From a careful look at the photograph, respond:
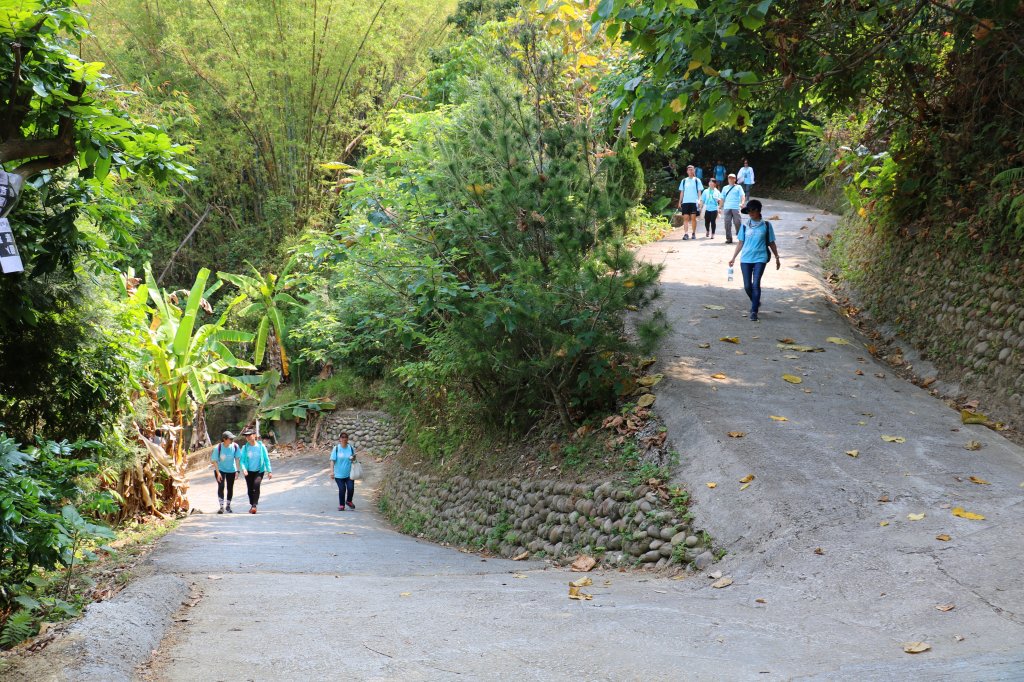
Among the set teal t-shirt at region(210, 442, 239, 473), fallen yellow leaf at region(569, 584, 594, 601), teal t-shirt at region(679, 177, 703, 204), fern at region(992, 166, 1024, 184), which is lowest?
teal t-shirt at region(210, 442, 239, 473)

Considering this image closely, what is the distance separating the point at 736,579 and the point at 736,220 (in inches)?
514

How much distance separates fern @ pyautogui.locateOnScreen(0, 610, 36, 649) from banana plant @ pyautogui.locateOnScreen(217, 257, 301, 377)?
57.8ft

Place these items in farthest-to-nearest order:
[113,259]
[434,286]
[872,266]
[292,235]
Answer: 1. [292,235]
2. [872,266]
3. [434,286]
4. [113,259]

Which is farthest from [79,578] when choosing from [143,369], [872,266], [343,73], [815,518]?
[343,73]

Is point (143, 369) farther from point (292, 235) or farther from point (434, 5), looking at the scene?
point (434, 5)

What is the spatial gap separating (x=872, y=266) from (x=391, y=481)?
368 inches

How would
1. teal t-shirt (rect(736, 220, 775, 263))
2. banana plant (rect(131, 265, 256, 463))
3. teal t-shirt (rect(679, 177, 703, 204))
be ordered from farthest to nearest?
teal t-shirt (rect(679, 177, 703, 204)) → banana plant (rect(131, 265, 256, 463)) → teal t-shirt (rect(736, 220, 775, 263))

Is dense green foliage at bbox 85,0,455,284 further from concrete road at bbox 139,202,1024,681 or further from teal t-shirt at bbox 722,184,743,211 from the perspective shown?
concrete road at bbox 139,202,1024,681

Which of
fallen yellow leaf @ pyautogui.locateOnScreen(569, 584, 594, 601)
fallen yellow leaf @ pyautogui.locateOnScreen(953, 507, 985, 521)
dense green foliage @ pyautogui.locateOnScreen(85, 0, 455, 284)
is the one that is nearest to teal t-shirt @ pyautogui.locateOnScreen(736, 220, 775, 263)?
fallen yellow leaf @ pyautogui.locateOnScreen(953, 507, 985, 521)

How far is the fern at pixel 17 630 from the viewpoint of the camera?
4.45 m

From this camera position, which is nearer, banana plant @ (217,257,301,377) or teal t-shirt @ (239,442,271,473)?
teal t-shirt @ (239,442,271,473)

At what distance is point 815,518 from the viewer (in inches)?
261

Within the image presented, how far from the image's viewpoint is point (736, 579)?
6254 mm

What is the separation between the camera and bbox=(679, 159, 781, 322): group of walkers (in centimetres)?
1083
